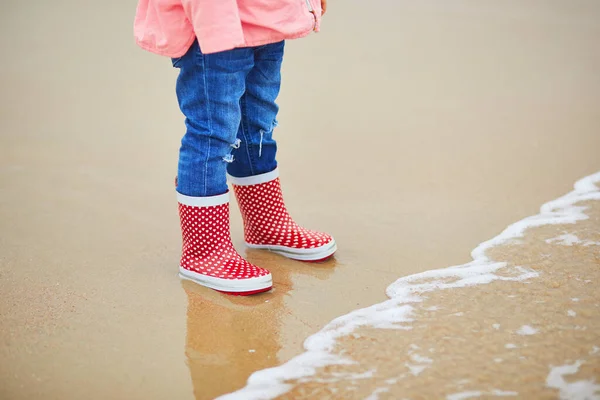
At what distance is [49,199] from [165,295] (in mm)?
801

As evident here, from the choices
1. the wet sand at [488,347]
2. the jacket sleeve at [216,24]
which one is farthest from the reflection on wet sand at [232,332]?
the jacket sleeve at [216,24]

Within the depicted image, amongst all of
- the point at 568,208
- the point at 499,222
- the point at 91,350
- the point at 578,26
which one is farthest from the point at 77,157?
the point at 578,26

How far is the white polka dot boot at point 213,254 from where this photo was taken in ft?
6.18

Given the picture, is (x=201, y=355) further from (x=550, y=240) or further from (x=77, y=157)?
(x=77, y=157)

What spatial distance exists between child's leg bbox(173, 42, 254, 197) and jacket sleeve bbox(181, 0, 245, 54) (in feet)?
0.25

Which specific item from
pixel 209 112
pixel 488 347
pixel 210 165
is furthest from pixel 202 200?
pixel 488 347

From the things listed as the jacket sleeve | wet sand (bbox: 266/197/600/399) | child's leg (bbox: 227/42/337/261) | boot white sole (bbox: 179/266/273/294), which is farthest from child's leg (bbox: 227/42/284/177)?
wet sand (bbox: 266/197/600/399)

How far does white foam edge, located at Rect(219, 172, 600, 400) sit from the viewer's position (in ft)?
4.91

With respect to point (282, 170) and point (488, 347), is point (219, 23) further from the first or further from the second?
point (282, 170)

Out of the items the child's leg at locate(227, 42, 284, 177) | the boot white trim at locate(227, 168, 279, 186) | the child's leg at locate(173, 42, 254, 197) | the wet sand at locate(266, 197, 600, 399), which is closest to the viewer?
the wet sand at locate(266, 197, 600, 399)

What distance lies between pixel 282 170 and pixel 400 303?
110 cm

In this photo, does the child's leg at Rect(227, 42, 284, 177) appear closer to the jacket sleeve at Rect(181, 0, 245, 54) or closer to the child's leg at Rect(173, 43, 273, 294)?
the child's leg at Rect(173, 43, 273, 294)

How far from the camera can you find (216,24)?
1.72 m

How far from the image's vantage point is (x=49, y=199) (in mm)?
2443
